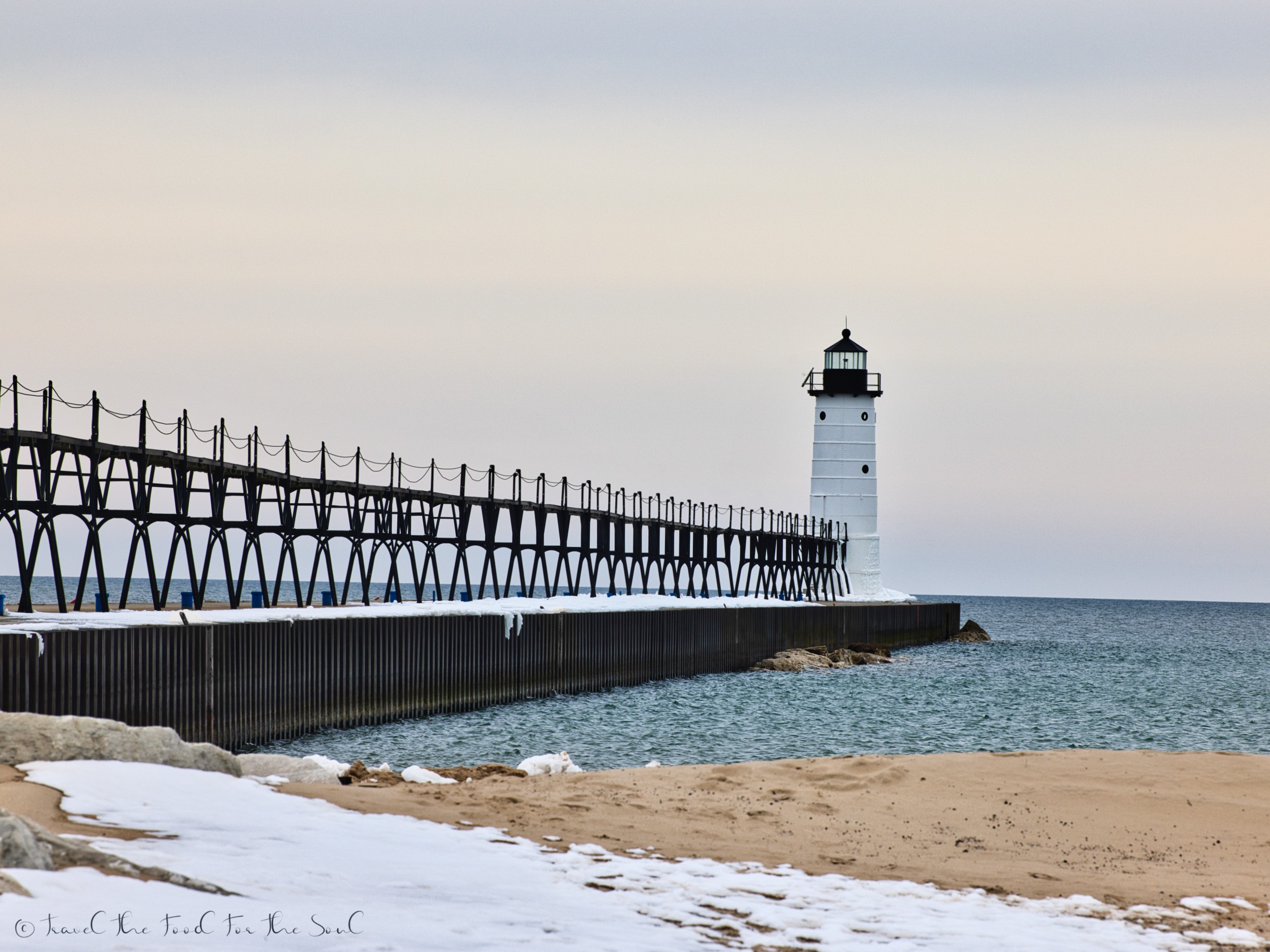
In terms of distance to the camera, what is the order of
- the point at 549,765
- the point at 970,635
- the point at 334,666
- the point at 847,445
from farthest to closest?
the point at 970,635
the point at 847,445
the point at 334,666
the point at 549,765

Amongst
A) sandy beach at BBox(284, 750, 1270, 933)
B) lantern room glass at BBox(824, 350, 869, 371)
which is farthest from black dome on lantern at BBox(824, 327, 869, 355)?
sandy beach at BBox(284, 750, 1270, 933)

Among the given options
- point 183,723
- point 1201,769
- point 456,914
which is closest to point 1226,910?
point 456,914

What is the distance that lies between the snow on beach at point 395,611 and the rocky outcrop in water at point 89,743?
7060 mm

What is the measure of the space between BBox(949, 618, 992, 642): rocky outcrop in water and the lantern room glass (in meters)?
22.3

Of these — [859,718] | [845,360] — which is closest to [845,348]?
[845,360]

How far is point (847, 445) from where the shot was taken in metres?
70.2

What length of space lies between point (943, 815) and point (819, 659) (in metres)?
40.9

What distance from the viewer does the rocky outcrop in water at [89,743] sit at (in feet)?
35.4

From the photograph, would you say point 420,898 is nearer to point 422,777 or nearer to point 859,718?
point 422,777

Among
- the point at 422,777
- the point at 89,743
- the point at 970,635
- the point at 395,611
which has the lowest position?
the point at 970,635

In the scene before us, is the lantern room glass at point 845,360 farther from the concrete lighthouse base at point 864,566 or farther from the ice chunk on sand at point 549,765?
the ice chunk on sand at point 549,765

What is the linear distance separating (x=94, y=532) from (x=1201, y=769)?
20.2 meters

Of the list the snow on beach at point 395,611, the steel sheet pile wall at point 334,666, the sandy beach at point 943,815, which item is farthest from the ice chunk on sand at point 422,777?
the snow on beach at point 395,611

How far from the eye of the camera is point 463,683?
105ft
